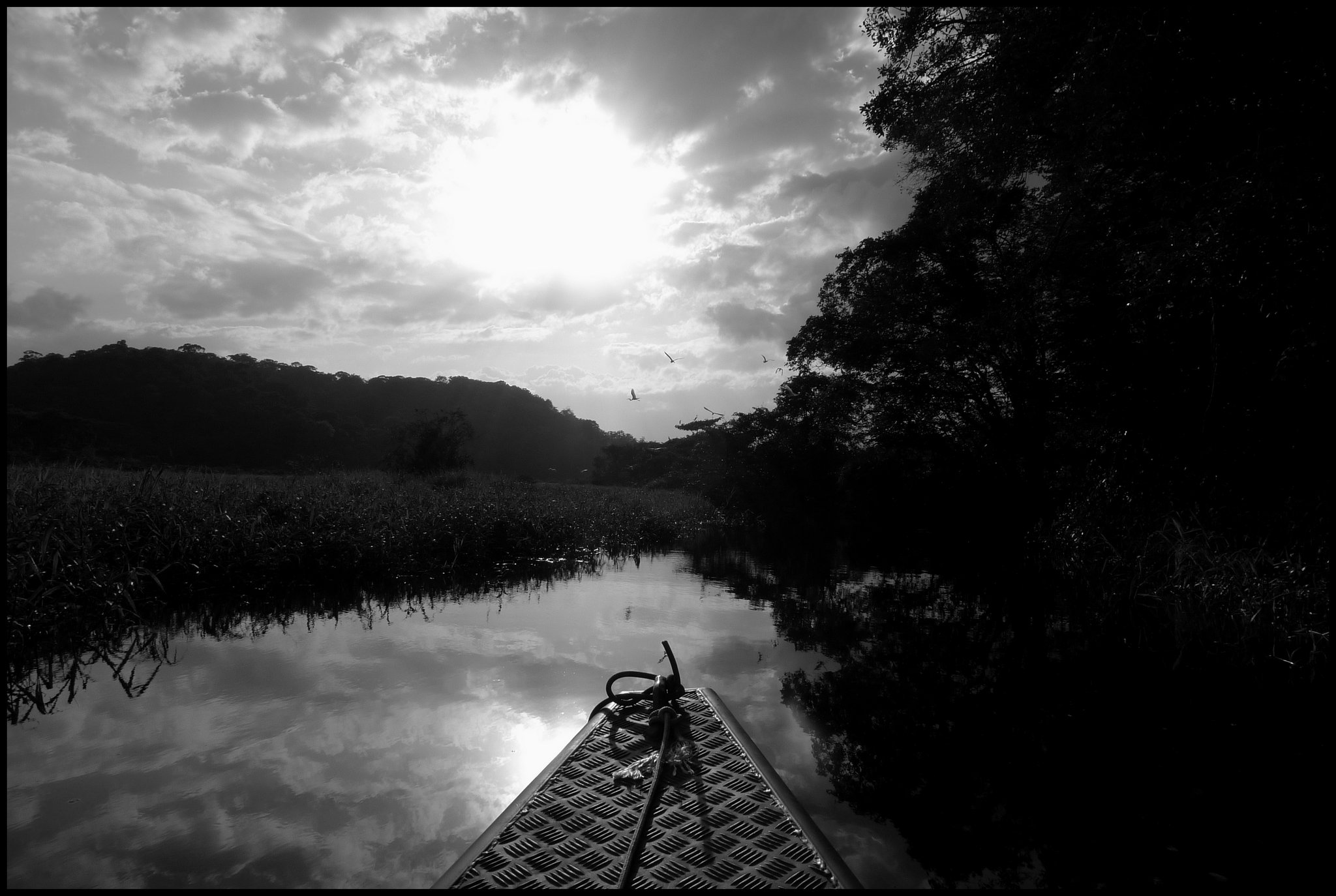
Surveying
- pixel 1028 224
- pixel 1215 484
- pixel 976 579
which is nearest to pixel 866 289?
pixel 1028 224

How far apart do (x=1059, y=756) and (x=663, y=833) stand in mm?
2899

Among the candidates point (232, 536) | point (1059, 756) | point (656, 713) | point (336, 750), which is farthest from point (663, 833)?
point (232, 536)

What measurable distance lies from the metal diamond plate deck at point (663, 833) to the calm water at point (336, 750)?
388 millimetres

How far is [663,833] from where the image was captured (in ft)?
10.3

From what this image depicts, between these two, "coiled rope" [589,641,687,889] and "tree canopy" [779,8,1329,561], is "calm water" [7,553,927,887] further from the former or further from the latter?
"tree canopy" [779,8,1329,561]

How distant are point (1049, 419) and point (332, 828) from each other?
15.5 meters

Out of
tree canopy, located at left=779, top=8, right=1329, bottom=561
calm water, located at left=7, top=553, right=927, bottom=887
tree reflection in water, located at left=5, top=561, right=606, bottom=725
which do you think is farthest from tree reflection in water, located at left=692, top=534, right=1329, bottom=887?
tree reflection in water, located at left=5, top=561, right=606, bottom=725

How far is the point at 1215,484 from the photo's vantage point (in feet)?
26.4

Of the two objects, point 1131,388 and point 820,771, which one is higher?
point 1131,388

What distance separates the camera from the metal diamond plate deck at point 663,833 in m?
2.78

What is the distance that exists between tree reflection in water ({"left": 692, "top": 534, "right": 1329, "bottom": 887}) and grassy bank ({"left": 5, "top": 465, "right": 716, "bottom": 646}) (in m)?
6.32

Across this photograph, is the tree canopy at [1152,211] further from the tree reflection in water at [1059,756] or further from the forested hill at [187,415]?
the forested hill at [187,415]

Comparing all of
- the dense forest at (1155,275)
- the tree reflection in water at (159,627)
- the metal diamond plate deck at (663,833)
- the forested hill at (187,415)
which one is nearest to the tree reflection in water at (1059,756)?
the metal diamond plate deck at (663,833)

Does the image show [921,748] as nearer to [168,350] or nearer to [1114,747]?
[1114,747]
